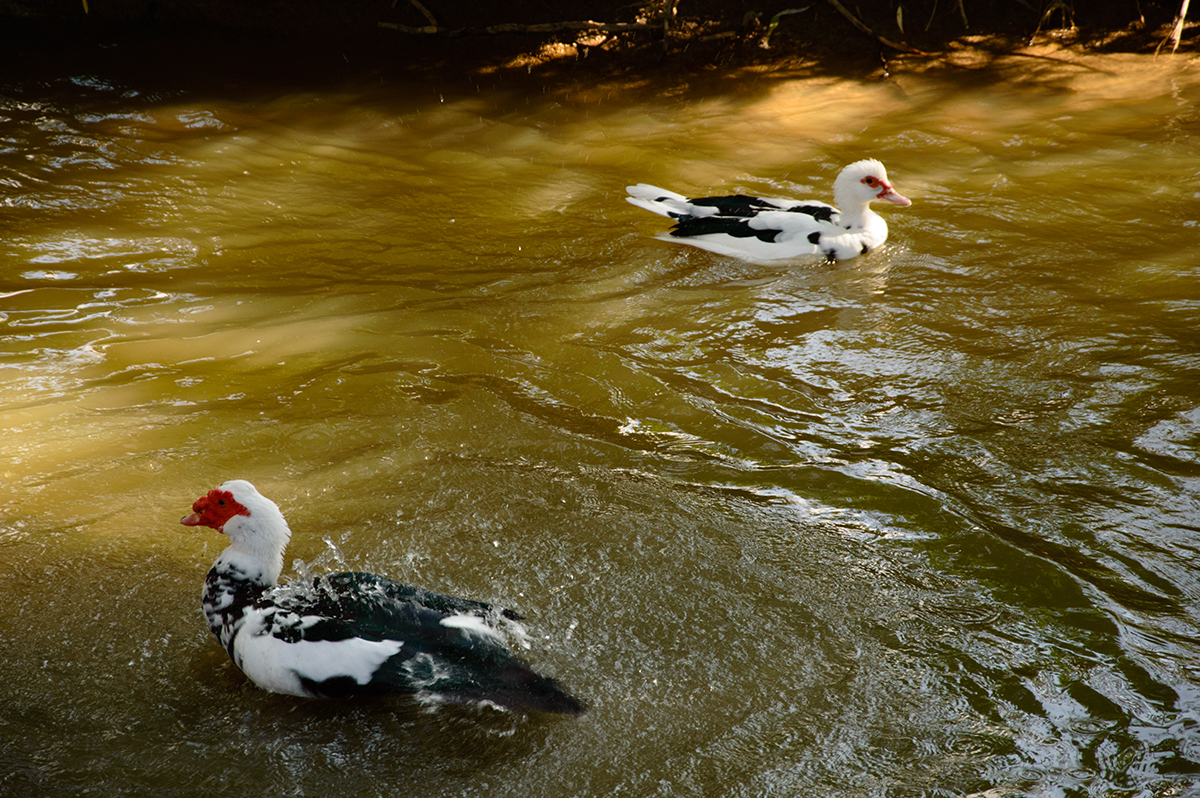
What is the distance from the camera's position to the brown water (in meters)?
2.76

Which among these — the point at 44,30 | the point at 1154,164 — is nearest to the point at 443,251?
the point at 1154,164

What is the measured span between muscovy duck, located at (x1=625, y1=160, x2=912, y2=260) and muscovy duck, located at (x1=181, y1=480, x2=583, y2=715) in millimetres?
3779

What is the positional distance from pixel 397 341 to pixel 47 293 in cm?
229

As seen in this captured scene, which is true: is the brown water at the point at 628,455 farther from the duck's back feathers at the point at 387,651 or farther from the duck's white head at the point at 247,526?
the duck's white head at the point at 247,526

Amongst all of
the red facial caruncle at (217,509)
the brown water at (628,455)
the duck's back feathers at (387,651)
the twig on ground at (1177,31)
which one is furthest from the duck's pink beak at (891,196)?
the red facial caruncle at (217,509)

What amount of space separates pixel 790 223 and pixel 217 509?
13.9 feet

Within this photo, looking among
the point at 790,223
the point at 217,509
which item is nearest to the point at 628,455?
the point at 217,509

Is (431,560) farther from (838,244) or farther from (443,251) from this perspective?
(838,244)

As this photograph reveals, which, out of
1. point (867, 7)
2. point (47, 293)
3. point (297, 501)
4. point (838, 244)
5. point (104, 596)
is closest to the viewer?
point (104, 596)

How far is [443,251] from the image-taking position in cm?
621

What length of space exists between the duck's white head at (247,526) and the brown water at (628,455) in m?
0.34

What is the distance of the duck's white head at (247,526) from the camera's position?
10.2 feet

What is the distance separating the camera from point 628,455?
4105 millimetres

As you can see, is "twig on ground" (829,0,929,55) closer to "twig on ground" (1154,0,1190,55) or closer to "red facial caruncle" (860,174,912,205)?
"twig on ground" (1154,0,1190,55)
